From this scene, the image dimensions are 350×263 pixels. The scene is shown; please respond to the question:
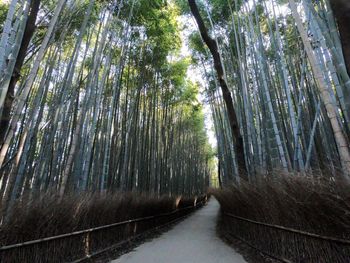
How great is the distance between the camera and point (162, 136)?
9.58 metres

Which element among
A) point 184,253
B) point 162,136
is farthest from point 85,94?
point 162,136

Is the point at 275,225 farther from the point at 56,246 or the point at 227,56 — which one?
the point at 227,56

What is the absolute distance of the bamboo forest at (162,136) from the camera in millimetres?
2283

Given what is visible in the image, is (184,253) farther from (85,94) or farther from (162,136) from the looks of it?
(162,136)

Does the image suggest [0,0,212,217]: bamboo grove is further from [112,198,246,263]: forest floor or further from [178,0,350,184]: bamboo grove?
[178,0,350,184]: bamboo grove

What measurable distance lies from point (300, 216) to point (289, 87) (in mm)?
2204

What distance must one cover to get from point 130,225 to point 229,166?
415cm

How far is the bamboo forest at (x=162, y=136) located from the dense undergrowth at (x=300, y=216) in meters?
0.01

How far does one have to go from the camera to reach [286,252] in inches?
111

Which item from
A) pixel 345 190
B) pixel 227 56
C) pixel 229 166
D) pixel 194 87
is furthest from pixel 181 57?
pixel 345 190

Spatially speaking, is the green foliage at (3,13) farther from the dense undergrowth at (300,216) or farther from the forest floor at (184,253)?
the dense undergrowth at (300,216)

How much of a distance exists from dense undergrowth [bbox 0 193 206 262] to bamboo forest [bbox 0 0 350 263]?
0.02 meters

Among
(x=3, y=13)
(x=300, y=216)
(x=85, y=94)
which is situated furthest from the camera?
(x=3, y=13)

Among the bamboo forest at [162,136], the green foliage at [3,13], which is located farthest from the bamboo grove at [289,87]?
the green foliage at [3,13]
